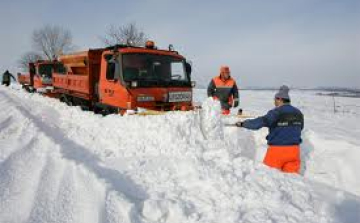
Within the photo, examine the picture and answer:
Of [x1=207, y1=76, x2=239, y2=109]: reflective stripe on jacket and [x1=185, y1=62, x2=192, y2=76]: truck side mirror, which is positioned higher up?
[x1=185, y1=62, x2=192, y2=76]: truck side mirror

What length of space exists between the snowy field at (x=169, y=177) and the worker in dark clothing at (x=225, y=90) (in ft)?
6.27

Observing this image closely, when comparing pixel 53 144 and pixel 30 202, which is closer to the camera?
pixel 30 202

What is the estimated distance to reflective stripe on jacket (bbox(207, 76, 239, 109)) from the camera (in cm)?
757

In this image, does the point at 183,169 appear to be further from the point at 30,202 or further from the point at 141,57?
the point at 141,57

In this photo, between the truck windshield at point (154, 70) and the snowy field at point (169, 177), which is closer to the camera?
the snowy field at point (169, 177)

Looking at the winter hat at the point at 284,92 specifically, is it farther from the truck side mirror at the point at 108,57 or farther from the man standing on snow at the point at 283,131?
the truck side mirror at the point at 108,57

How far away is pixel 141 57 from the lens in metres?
7.00

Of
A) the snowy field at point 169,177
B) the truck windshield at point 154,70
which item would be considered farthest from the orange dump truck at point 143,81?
the snowy field at point 169,177

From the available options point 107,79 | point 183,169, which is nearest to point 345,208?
point 183,169

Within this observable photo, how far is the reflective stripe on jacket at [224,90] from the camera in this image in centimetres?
757

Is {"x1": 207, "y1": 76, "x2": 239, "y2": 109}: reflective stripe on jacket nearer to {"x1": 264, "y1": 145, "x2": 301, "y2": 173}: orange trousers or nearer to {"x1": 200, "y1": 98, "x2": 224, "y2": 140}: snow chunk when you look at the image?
{"x1": 200, "y1": 98, "x2": 224, "y2": 140}: snow chunk

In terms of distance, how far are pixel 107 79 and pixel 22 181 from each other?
3968mm

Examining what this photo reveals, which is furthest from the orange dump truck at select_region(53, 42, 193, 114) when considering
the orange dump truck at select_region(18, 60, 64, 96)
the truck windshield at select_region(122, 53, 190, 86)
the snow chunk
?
the orange dump truck at select_region(18, 60, 64, 96)

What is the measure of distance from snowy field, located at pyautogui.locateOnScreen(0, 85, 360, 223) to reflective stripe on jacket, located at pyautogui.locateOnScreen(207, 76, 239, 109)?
6.32 ft
